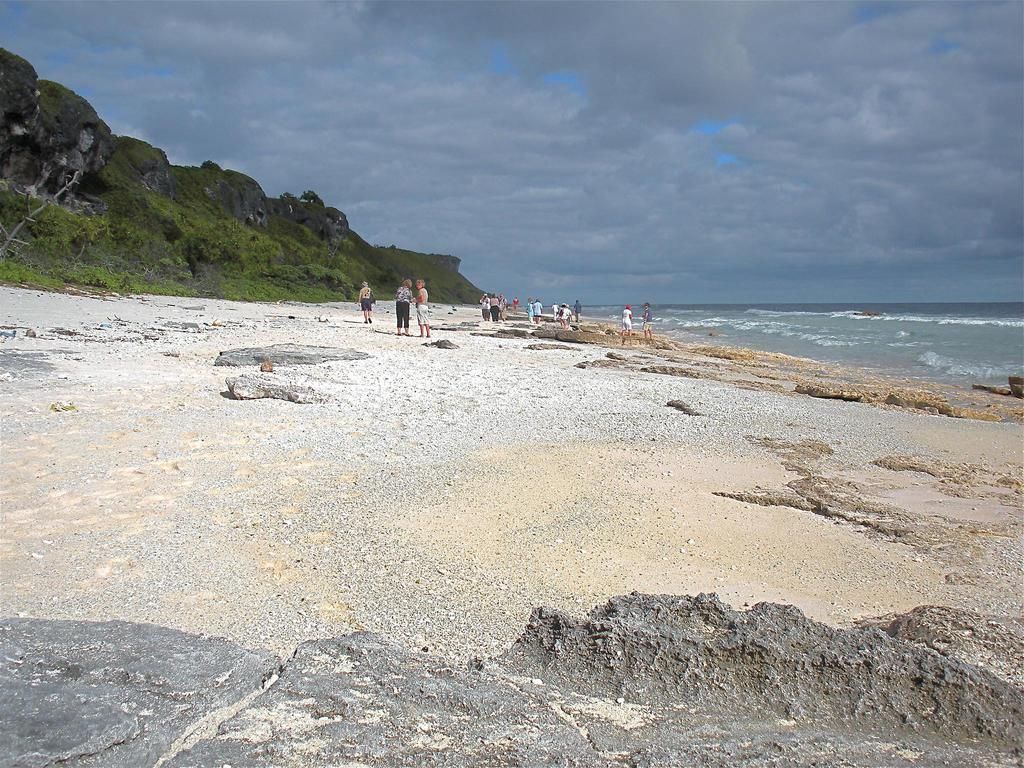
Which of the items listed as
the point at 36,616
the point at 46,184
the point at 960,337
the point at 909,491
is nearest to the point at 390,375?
the point at 909,491

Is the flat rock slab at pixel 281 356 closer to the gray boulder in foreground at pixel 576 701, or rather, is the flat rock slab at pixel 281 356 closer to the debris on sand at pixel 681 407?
the debris on sand at pixel 681 407

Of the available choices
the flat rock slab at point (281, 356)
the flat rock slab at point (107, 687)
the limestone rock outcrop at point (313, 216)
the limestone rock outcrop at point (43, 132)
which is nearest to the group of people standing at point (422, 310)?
the flat rock slab at point (281, 356)

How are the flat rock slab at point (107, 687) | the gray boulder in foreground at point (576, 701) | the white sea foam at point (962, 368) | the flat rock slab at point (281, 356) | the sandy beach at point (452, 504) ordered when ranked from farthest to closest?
the white sea foam at point (962, 368) → the flat rock slab at point (281, 356) → the sandy beach at point (452, 504) → the gray boulder in foreground at point (576, 701) → the flat rock slab at point (107, 687)

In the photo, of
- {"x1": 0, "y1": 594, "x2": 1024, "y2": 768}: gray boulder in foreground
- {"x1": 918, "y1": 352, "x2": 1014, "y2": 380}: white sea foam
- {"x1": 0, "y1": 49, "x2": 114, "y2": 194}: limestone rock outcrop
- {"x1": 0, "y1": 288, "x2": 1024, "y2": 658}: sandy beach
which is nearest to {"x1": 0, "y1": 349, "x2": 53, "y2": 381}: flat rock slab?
{"x1": 0, "y1": 288, "x2": 1024, "y2": 658}: sandy beach

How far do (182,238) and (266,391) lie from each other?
1698 inches

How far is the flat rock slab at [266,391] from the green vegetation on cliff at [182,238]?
17.0 metres

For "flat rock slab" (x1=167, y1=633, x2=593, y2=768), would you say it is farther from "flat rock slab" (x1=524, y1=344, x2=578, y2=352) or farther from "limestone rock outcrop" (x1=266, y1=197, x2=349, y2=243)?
Result: "limestone rock outcrop" (x1=266, y1=197, x2=349, y2=243)

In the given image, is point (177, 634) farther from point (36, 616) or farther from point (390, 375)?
point (390, 375)

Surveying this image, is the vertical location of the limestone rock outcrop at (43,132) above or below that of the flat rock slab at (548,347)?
above

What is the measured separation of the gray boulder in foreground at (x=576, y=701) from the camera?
102 inches

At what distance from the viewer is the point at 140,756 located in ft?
8.05

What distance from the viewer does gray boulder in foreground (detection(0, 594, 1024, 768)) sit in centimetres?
258

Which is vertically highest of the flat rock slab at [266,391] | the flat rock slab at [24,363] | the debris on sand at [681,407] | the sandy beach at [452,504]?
the flat rock slab at [24,363]

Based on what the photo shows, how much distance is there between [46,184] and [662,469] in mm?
50135
